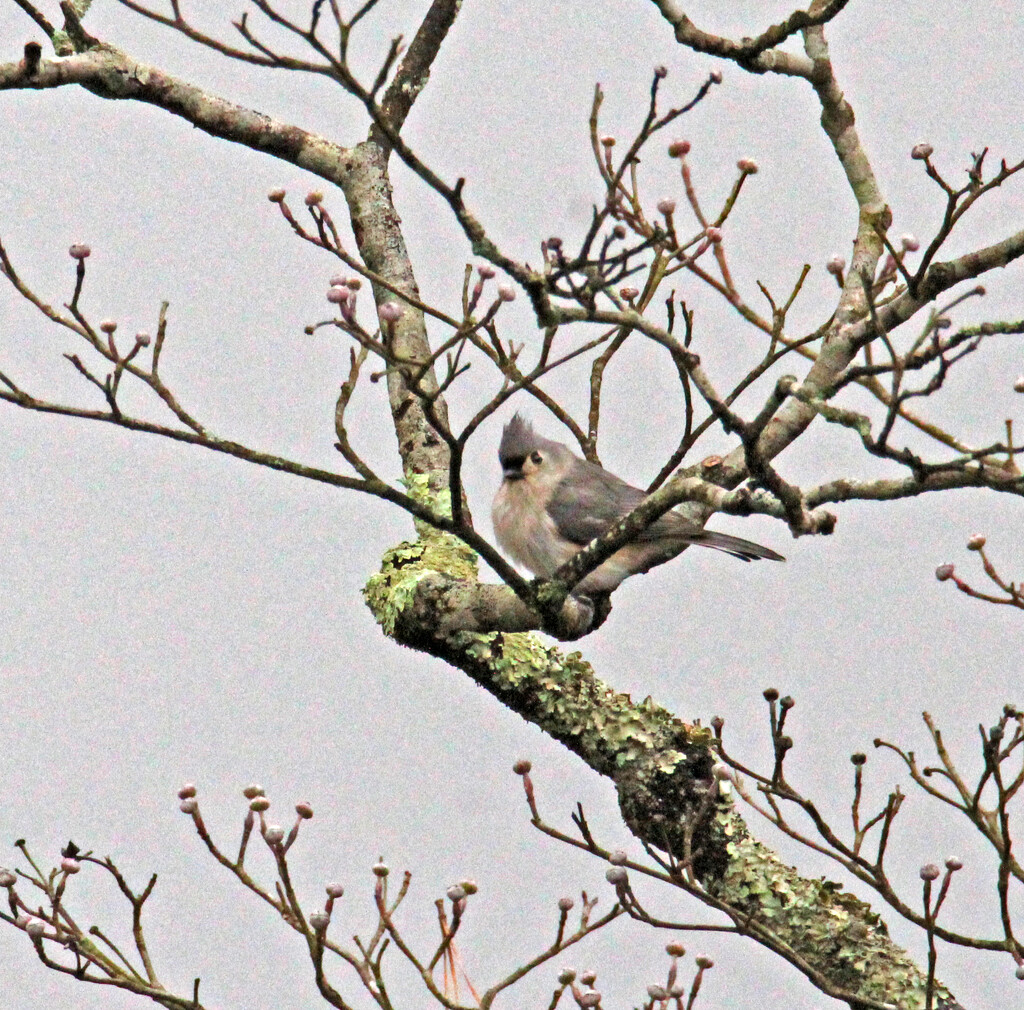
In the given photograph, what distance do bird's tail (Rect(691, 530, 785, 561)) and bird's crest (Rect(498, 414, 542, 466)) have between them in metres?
1.06

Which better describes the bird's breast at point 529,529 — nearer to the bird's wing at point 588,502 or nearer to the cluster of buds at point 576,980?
the bird's wing at point 588,502

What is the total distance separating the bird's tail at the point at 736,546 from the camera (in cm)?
529

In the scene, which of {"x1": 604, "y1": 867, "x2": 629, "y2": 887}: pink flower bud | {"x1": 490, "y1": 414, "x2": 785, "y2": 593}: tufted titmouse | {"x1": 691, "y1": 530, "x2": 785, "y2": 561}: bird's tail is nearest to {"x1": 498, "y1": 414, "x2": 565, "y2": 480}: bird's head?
{"x1": 490, "y1": 414, "x2": 785, "y2": 593}: tufted titmouse

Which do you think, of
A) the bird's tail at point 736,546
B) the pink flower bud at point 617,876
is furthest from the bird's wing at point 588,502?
the pink flower bud at point 617,876

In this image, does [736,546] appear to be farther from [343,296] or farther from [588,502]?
[343,296]

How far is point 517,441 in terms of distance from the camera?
20.3 feet

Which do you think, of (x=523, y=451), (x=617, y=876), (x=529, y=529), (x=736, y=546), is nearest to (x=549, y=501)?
(x=529, y=529)

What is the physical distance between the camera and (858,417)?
319 centimetres

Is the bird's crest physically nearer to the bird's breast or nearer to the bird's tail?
the bird's breast

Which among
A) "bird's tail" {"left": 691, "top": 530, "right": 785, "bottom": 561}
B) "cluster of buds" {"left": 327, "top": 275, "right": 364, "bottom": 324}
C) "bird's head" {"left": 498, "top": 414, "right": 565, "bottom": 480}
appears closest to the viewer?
"cluster of buds" {"left": 327, "top": 275, "right": 364, "bottom": 324}

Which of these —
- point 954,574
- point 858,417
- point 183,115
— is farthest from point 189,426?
point 183,115

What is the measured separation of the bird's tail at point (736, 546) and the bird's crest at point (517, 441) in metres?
1.06

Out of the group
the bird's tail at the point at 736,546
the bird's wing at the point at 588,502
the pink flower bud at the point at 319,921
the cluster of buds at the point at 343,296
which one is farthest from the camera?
the bird's wing at the point at 588,502

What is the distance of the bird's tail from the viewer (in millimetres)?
5289
